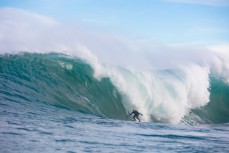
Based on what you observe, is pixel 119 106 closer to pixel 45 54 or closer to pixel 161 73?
pixel 45 54

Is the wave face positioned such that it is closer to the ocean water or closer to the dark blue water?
the ocean water

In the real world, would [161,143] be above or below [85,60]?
below

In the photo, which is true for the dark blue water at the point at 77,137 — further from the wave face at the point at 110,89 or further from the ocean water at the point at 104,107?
the wave face at the point at 110,89

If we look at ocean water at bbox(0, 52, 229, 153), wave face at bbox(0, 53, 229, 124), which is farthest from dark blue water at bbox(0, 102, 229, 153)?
wave face at bbox(0, 53, 229, 124)

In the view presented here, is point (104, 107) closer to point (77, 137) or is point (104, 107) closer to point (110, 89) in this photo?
point (110, 89)

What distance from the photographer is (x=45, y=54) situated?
15914 millimetres

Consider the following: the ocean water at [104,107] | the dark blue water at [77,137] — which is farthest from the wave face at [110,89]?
the dark blue water at [77,137]

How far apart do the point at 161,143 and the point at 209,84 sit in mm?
15949

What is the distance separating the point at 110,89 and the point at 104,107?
6.90ft

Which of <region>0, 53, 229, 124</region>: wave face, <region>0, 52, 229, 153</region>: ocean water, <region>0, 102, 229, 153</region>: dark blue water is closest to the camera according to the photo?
<region>0, 102, 229, 153</region>: dark blue water

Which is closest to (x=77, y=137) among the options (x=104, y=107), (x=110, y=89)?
(x=104, y=107)

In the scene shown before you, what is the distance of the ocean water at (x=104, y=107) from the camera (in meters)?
6.68

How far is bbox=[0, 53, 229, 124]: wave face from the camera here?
1193 centimetres

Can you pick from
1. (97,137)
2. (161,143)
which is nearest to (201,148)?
(161,143)
